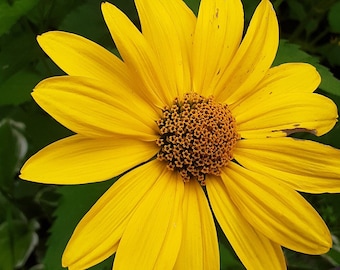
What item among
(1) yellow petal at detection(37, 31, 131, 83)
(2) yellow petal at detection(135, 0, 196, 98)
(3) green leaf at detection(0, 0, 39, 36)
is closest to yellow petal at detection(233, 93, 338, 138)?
(2) yellow petal at detection(135, 0, 196, 98)

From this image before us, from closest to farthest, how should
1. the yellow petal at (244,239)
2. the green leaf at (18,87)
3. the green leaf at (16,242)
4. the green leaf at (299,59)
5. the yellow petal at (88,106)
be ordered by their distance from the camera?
1. the yellow petal at (88,106)
2. the yellow petal at (244,239)
3. the green leaf at (299,59)
4. the green leaf at (18,87)
5. the green leaf at (16,242)

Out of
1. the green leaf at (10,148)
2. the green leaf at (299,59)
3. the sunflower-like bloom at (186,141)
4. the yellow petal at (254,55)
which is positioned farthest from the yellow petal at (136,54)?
the green leaf at (10,148)

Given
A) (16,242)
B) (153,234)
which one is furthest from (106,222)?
(16,242)

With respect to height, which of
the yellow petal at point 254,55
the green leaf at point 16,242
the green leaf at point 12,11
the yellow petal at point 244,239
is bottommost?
the green leaf at point 16,242

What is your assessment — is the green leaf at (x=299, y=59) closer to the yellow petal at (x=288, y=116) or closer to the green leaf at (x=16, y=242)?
the yellow petal at (x=288, y=116)

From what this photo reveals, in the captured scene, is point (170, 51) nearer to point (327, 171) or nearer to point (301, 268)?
point (327, 171)

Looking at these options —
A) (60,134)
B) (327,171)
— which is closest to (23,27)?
(60,134)

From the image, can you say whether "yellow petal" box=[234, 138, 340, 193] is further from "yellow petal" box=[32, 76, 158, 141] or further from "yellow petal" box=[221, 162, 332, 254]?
"yellow petal" box=[32, 76, 158, 141]
